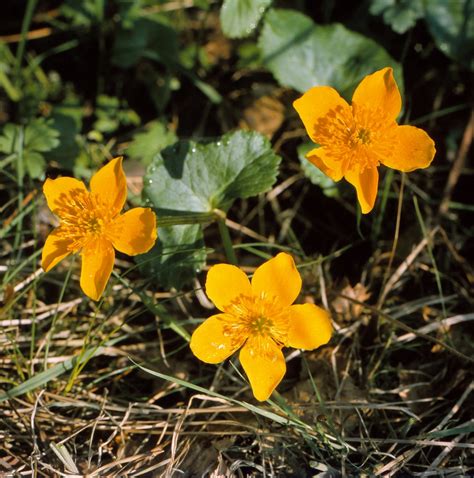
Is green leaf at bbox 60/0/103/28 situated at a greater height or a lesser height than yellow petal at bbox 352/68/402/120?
lesser

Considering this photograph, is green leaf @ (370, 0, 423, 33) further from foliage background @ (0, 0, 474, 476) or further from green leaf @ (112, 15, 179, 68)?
green leaf @ (112, 15, 179, 68)

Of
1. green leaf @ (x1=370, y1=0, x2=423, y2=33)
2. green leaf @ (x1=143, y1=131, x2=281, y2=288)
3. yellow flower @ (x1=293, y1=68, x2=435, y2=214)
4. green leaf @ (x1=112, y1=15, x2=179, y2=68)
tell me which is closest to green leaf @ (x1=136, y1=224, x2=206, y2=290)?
green leaf @ (x1=143, y1=131, x2=281, y2=288)

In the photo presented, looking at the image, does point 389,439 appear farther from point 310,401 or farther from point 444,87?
point 444,87

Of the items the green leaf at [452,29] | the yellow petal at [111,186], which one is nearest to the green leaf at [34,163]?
the yellow petal at [111,186]

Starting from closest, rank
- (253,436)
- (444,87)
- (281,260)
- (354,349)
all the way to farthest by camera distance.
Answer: (281,260)
(253,436)
(354,349)
(444,87)

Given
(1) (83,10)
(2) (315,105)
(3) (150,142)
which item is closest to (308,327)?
(2) (315,105)

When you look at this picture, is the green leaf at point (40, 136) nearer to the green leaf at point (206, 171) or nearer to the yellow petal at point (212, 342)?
the green leaf at point (206, 171)

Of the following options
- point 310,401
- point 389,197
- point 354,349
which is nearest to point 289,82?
point 389,197

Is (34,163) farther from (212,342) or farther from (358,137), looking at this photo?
(358,137)
